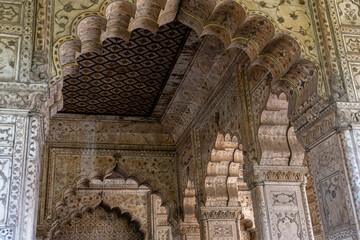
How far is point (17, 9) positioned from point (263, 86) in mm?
3955

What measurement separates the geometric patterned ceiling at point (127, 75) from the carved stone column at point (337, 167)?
137 inches

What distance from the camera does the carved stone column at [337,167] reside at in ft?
17.3

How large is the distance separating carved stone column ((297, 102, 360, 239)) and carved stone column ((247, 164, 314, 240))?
4.18ft

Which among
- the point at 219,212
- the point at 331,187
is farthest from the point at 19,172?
the point at 219,212

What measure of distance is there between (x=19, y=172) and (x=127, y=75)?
5.45 meters

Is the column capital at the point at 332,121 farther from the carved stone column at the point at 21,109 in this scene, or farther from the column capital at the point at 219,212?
the column capital at the point at 219,212

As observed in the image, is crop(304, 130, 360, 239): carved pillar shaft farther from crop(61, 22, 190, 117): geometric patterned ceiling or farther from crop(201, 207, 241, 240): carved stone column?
crop(201, 207, 241, 240): carved stone column

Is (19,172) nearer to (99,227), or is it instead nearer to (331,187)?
(331,187)

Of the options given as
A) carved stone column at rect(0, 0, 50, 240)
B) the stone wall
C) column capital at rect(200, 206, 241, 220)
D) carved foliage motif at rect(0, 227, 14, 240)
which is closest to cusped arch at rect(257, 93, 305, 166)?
column capital at rect(200, 206, 241, 220)

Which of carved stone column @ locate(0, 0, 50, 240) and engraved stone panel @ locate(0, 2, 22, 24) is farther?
engraved stone panel @ locate(0, 2, 22, 24)

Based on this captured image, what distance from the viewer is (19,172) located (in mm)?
4711

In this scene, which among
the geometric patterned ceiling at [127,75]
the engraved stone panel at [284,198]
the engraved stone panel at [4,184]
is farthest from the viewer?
the geometric patterned ceiling at [127,75]

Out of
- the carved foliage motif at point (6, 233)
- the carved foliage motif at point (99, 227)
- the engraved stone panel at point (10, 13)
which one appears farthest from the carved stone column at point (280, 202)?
the carved foliage motif at point (99, 227)

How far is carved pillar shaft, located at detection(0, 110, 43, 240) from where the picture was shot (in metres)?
4.51
